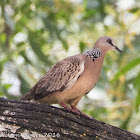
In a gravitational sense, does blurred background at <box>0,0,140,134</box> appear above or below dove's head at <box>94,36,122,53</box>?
above

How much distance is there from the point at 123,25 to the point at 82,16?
1.31 metres

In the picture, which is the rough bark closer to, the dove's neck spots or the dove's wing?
the dove's wing

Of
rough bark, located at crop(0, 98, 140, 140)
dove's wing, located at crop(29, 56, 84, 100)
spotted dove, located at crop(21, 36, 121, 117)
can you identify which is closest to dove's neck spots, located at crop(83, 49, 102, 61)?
spotted dove, located at crop(21, 36, 121, 117)

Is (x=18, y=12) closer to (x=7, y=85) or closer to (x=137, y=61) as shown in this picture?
(x=7, y=85)

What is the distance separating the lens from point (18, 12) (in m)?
7.70

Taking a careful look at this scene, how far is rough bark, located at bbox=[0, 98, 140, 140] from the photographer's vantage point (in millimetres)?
4188

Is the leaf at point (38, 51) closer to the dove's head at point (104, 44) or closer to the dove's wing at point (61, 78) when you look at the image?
the dove's head at point (104, 44)

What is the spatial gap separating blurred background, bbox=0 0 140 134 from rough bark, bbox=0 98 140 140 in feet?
7.31

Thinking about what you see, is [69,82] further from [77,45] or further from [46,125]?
[77,45]

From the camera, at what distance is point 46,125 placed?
4.36 m

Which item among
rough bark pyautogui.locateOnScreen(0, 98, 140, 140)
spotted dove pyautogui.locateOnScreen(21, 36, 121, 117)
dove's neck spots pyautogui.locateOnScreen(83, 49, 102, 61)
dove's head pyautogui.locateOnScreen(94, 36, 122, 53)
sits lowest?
rough bark pyautogui.locateOnScreen(0, 98, 140, 140)

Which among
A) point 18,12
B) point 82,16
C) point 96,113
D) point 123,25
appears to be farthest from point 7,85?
point 82,16

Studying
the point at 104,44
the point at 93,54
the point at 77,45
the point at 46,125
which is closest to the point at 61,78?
the point at 93,54

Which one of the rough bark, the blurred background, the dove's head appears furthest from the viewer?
the blurred background
